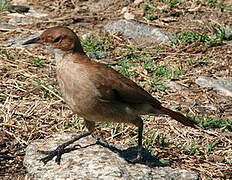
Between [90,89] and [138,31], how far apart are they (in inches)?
153

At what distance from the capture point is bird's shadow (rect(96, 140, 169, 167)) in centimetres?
455

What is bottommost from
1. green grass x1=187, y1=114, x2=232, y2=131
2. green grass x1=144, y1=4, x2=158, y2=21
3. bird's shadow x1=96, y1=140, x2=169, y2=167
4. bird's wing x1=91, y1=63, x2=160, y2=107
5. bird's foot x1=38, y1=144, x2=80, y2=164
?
green grass x1=187, y1=114, x2=232, y2=131

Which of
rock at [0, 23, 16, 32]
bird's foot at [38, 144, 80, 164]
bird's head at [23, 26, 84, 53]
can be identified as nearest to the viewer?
bird's head at [23, 26, 84, 53]

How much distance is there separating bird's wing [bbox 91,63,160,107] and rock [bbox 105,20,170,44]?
3.29 metres

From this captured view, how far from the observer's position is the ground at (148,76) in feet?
16.8

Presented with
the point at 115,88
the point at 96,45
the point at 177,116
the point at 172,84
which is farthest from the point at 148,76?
the point at 115,88

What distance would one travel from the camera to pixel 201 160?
497 centimetres

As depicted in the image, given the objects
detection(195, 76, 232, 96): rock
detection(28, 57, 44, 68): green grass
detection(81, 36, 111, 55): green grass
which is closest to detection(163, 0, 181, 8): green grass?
detection(81, 36, 111, 55): green grass

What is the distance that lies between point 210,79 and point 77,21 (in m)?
2.61

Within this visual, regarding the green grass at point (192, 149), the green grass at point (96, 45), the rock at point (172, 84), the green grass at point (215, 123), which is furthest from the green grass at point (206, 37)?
the green grass at point (192, 149)

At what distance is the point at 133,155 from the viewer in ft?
15.4

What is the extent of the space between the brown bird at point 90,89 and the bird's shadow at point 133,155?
0.08m

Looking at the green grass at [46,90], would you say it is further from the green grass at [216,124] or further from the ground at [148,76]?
the green grass at [216,124]

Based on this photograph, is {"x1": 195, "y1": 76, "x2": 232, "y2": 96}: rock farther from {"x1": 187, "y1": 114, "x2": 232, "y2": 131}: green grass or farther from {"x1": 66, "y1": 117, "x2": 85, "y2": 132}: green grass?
{"x1": 66, "y1": 117, "x2": 85, "y2": 132}: green grass
